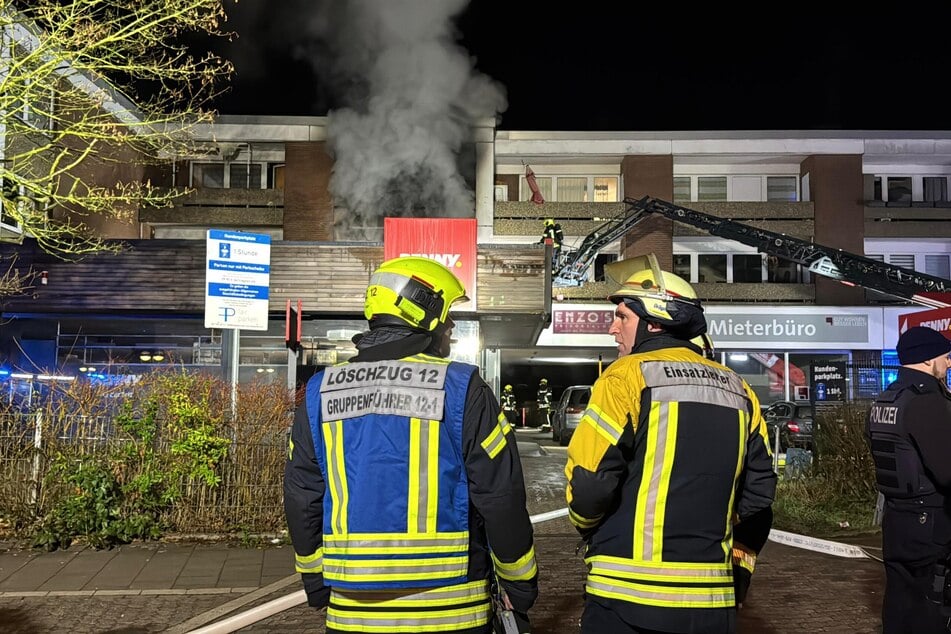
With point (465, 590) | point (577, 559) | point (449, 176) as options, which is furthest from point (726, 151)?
point (465, 590)

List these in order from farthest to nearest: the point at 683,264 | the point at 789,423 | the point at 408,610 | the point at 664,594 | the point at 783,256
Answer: the point at 683,264, the point at 783,256, the point at 789,423, the point at 664,594, the point at 408,610

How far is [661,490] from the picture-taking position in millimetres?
2477

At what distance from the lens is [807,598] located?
5.68 metres

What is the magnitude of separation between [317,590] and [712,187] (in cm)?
2571

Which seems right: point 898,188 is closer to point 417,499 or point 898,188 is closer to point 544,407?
point 544,407

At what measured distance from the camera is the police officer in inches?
138

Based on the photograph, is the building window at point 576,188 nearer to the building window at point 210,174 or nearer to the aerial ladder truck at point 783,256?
the aerial ladder truck at point 783,256

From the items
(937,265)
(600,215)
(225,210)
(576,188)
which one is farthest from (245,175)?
(937,265)

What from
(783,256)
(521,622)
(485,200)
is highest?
(485,200)

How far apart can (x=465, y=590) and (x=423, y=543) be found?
0.21 metres

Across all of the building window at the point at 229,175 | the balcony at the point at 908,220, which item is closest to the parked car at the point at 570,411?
the balcony at the point at 908,220

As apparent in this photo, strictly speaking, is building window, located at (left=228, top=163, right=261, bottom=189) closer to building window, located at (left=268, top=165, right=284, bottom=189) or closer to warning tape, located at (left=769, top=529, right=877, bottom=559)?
building window, located at (left=268, top=165, right=284, bottom=189)

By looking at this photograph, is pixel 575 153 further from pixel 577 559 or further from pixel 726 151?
pixel 577 559

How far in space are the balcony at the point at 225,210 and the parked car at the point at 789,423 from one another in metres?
16.1
